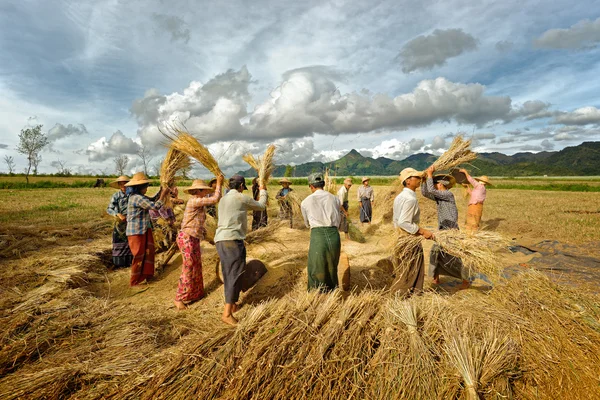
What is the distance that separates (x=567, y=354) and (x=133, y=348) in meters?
2.95

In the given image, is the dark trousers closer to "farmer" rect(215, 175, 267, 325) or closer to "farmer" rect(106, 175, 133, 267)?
"farmer" rect(215, 175, 267, 325)

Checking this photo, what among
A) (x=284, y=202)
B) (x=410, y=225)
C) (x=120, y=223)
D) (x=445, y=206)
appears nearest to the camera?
(x=410, y=225)

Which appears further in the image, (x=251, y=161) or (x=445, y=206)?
(x=251, y=161)

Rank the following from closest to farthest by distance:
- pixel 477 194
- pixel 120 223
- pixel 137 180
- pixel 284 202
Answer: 1. pixel 137 180
2. pixel 120 223
3. pixel 477 194
4. pixel 284 202

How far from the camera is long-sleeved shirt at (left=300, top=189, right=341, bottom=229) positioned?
3.13m

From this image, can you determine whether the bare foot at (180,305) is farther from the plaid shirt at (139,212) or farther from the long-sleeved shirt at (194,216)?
the plaid shirt at (139,212)

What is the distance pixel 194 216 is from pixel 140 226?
3.90 ft

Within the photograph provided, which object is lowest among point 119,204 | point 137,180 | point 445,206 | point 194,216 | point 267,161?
point 445,206

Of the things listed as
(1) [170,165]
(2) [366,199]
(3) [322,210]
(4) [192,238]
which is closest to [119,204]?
(1) [170,165]

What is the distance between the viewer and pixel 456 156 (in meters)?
4.57

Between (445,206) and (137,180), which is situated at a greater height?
(137,180)

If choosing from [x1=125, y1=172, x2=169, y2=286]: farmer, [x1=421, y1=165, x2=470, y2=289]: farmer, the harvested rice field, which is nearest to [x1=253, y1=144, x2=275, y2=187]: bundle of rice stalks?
[x1=125, y1=172, x2=169, y2=286]: farmer

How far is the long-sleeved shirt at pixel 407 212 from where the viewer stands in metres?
3.22

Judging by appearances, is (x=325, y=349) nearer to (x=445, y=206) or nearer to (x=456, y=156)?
(x=445, y=206)
